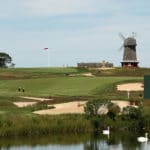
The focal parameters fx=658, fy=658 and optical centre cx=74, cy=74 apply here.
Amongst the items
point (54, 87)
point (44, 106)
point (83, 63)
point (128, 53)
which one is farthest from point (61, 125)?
point (83, 63)

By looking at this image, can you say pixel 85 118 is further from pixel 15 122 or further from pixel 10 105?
pixel 10 105

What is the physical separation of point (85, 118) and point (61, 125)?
9.97 feet

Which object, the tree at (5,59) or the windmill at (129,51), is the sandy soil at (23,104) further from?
the tree at (5,59)

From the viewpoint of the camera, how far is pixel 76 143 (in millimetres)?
54344

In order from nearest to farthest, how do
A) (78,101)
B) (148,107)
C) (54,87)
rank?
(148,107), (78,101), (54,87)

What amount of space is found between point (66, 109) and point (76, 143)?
13.4 m

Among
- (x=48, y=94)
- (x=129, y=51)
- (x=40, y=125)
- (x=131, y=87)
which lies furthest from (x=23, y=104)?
(x=129, y=51)

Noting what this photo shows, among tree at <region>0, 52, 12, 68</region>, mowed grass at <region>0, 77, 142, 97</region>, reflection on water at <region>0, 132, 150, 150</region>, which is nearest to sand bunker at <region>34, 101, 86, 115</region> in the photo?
reflection on water at <region>0, 132, 150, 150</region>

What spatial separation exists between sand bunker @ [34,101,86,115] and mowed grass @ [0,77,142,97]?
12.8 metres

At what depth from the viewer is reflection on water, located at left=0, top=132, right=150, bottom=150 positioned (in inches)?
2058

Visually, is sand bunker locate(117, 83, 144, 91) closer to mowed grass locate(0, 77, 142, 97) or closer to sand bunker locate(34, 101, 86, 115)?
A: mowed grass locate(0, 77, 142, 97)

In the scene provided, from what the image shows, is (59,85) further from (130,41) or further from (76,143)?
(130,41)

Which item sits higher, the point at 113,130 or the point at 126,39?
the point at 126,39

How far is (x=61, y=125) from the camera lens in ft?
193
